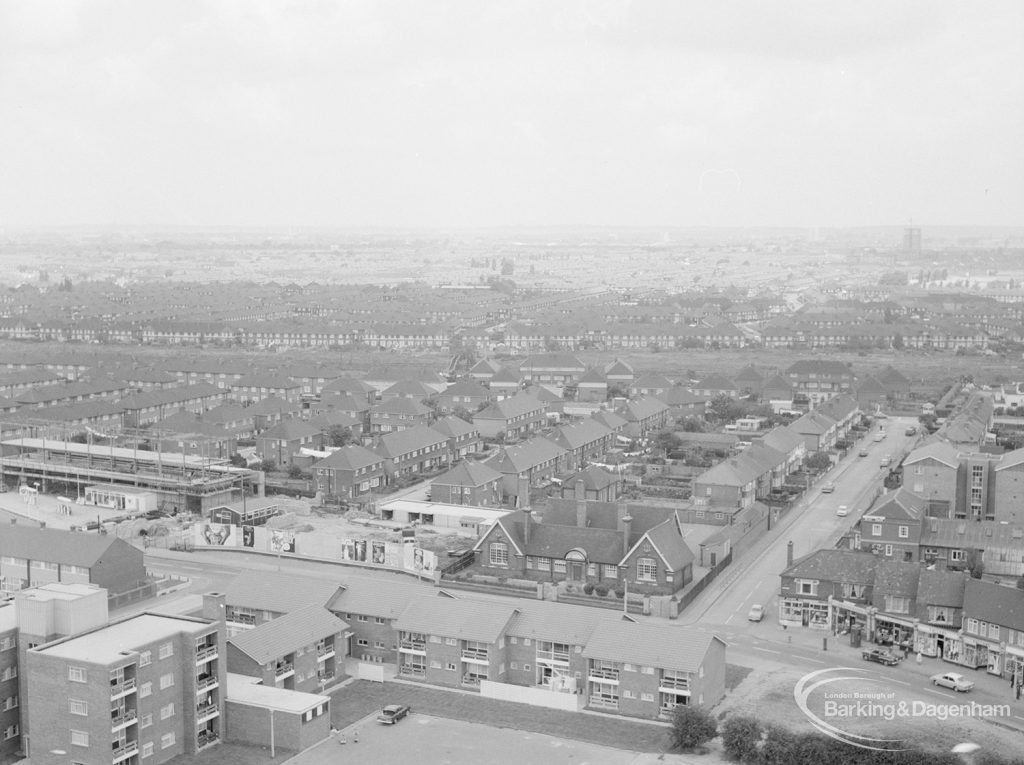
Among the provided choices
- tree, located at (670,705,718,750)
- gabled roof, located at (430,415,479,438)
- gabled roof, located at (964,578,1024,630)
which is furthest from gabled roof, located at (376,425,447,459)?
tree, located at (670,705,718,750)

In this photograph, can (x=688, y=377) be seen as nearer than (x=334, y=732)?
No

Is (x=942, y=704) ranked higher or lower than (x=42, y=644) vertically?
lower

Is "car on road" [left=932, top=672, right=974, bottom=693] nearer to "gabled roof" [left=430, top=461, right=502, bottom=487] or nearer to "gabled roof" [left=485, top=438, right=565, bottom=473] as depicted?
"gabled roof" [left=430, top=461, right=502, bottom=487]

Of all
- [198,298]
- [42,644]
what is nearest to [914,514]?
[42,644]

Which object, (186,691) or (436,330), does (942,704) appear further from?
(436,330)

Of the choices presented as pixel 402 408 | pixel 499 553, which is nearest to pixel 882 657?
pixel 499 553
